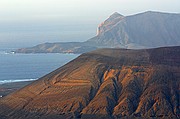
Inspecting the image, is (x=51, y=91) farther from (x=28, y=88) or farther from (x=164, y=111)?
(x=164, y=111)

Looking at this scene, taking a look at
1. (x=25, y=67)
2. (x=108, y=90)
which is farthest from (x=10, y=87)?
(x=25, y=67)

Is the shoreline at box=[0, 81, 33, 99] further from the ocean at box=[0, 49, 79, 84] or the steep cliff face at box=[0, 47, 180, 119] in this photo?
the steep cliff face at box=[0, 47, 180, 119]

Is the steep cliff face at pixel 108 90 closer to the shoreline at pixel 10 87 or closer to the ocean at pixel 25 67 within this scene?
the shoreline at pixel 10 87

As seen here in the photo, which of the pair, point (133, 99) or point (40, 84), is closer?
point (133, 99)

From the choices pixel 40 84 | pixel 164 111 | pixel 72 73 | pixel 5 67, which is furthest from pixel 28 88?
pixel 5 67

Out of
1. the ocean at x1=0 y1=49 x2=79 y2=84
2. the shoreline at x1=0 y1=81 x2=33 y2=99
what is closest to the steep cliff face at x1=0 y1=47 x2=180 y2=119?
the shoreline at x1=0 y1=81 x2=33 y2=99
